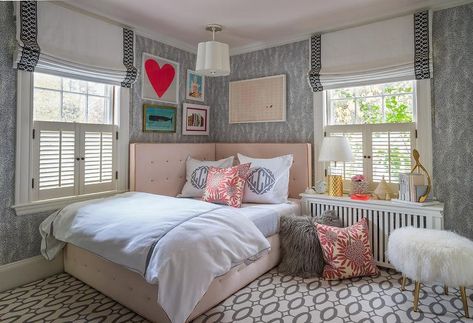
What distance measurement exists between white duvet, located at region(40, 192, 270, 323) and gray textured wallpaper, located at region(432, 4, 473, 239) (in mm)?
1798

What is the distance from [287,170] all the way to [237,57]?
1.78 meters

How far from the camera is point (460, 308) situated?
6.99 ft

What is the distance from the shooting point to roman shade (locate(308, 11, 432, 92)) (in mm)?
2807

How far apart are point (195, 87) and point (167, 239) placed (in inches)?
106

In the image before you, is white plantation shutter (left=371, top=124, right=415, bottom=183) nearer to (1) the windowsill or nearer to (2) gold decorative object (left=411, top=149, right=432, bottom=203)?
(2) gold decorative object (left=411, top=149, right=432, bottom=203)

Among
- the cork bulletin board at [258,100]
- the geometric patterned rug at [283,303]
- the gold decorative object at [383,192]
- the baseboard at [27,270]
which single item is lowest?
the geometric patterned rug at [283,303]

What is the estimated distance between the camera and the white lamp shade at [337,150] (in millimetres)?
2945

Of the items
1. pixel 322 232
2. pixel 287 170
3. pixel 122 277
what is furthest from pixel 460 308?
pixel 122 277

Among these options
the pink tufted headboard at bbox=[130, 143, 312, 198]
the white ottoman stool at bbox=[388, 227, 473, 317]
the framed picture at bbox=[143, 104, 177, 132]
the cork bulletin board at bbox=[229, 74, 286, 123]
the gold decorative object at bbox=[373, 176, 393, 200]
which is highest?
the cork bulletin board at bbox=[229, 74, 286, 123]

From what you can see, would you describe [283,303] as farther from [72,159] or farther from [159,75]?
[159,75]

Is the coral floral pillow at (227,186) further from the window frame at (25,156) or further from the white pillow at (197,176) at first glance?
the window frame at (25,156)

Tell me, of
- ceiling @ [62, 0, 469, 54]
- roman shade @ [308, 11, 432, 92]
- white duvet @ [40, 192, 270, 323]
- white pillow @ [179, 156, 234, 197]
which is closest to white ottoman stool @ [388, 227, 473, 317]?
white duvet @ [40, 192, 270, 323]

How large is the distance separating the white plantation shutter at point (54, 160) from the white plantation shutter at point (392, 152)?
293 centimetres

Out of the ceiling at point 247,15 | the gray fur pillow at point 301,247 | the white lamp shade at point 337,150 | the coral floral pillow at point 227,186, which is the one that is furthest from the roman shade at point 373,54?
the gray fur pillow at point 301,247
